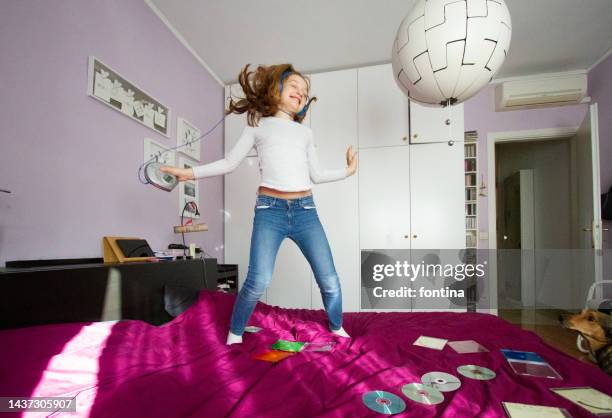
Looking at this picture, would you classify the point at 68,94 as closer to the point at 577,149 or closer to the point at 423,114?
the point at 423,114

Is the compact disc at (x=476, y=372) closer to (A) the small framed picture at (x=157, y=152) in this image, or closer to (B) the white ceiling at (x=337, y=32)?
(A) the small framed picture at (x=157, y=152)

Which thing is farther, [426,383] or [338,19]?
[338,19]

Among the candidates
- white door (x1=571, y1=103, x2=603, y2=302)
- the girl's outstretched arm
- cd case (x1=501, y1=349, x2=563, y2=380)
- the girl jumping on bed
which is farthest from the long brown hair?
white door (x1=571, y1=103, x2=603, y2=302)

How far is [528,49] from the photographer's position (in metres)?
3.06

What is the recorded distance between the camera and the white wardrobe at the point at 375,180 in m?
2.98

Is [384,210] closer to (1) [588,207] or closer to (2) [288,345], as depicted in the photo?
(1) [588,207]

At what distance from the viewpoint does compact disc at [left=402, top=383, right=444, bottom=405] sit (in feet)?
2.65

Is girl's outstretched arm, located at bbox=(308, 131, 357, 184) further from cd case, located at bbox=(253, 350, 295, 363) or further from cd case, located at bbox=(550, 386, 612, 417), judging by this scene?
cd case, located at bbox=(550, 386, 612, 417)

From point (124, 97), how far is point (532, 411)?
2.41m

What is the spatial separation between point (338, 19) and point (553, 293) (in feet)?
13.0

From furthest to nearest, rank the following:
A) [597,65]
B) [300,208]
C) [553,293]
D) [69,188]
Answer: [553,293], [597,65], [69,188], [300,208]

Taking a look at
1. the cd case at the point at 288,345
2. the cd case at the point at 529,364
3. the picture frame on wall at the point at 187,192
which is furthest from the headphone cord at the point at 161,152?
the cd case at the point at 529,364

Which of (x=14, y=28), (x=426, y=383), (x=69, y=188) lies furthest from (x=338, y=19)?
(x=426, y=383)

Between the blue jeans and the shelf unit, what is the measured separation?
2786 mm
